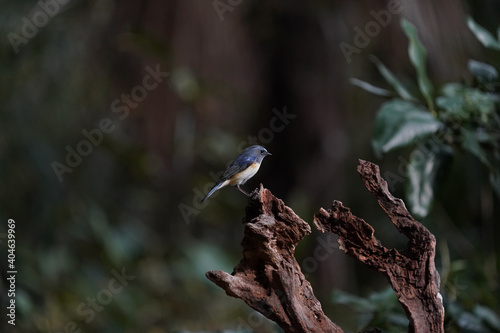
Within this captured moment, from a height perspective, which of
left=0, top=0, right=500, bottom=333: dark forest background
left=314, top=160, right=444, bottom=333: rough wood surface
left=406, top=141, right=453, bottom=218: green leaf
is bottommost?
left=0, top=0, right=500, bottom=333: dark forest background

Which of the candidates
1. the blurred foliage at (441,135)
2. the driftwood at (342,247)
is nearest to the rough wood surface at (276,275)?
the driftwood at (342,247)

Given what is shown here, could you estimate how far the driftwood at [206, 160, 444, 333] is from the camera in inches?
41.1

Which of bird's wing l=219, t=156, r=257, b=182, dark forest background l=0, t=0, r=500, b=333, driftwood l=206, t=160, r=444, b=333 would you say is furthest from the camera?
dark forest background l=0, t=0, r=500, b=333

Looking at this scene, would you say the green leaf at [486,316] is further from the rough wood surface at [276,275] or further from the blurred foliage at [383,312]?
the rough wood surface at [276,275]

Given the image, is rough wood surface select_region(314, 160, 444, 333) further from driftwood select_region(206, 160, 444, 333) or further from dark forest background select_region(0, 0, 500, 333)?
dark forest background select_region(0, 0, 500, 333)

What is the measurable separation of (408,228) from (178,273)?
298 cm

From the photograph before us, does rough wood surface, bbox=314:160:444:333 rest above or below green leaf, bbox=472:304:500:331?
above

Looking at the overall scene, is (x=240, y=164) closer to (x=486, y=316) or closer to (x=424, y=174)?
(x=424, y=174)

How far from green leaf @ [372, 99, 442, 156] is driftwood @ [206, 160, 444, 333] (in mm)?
461

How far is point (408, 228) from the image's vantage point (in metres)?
1.06

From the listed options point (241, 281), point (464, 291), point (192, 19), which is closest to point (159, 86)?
point (192, 19)

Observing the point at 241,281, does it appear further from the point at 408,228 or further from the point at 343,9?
the point at 343,9

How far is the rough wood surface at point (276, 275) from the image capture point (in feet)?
3.43

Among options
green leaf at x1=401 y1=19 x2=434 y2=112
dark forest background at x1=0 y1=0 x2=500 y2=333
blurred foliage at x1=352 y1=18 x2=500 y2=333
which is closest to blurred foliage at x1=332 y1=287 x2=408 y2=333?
blurred foliage at x1=352 y1=18 x2=500 y2=333
